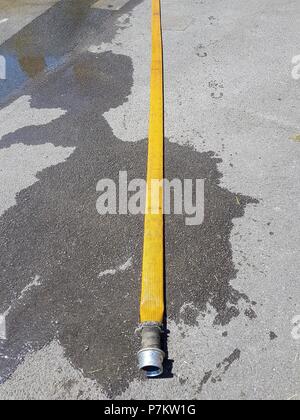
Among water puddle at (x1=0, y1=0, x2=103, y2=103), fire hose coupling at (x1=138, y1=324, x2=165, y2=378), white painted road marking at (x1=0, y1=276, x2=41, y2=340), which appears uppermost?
water puddle at (x1=0, y1=0, x2=103, y2=103)

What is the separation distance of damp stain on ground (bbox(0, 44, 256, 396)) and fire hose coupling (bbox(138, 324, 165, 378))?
112mm

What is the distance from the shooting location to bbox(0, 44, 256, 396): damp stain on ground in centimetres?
264

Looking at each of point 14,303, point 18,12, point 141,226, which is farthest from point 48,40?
point 14,303

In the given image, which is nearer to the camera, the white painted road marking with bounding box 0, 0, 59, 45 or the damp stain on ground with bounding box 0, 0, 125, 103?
the damp stain on ground with bounding box 0, 0, 125, 103

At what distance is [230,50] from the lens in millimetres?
5809

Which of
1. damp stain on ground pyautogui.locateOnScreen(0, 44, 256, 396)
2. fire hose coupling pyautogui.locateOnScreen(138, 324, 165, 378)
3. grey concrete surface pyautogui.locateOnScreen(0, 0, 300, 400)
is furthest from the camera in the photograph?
damp stain on ground pyautogui.locateOnScreen(0, 44, 256, 396)

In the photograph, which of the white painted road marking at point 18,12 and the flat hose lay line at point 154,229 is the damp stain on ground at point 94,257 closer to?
the flat hose lay line at point 154,229

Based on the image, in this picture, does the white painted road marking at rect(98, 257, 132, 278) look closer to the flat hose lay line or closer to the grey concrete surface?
the grey concrete surface

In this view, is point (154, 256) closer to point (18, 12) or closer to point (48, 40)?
point (48, 40)

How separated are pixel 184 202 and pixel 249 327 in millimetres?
1349

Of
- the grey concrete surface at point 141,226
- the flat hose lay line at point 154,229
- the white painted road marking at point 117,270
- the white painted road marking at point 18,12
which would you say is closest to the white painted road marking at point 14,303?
the grey concrete surface at point 141,226

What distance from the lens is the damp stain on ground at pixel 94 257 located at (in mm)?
2643

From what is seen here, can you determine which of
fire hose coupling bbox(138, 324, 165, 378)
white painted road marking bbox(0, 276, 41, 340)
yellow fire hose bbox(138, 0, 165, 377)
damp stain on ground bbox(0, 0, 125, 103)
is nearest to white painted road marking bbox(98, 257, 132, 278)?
yellow fire hose bbox(138, 0, 165, 377)
